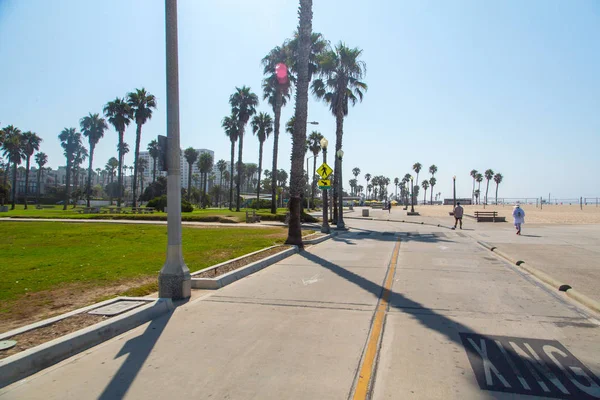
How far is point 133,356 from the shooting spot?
4.66m

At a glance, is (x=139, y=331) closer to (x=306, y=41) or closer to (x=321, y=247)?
(x=321, y=247)

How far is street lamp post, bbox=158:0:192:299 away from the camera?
7129mm

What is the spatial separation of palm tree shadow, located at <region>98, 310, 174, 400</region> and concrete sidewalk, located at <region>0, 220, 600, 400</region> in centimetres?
1

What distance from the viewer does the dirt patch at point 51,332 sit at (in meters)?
4.52

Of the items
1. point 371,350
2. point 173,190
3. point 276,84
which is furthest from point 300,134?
point 276,84

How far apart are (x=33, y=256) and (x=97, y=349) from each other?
8766 mm

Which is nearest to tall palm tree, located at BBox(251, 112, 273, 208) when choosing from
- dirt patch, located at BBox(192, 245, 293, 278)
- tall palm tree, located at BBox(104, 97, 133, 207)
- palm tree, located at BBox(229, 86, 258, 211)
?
palm tree, located at BBox(229, 86, 258, 211)

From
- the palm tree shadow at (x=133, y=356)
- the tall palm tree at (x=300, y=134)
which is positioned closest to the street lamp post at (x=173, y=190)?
the palm tree shadow at (x=133, y=356)

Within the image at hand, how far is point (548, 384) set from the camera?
156 inches

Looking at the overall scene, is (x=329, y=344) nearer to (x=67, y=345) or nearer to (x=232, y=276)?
(x=67, y=345)

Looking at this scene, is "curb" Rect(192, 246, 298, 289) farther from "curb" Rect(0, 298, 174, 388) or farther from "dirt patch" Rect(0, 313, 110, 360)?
"dirt patch" Rect(0, 313, 110, 360)

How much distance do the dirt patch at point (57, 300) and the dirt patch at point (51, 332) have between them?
61 cm

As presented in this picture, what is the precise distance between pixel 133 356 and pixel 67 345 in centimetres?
76

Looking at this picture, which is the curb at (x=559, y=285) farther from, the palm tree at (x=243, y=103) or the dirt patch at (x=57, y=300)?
the palm tree at (x=243, y=103)
